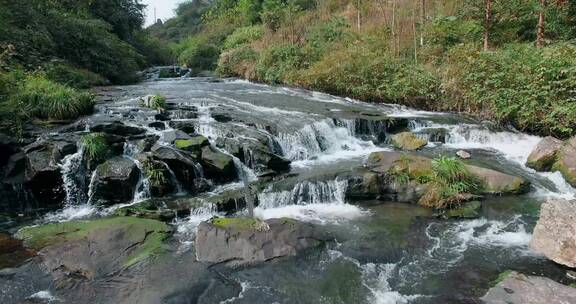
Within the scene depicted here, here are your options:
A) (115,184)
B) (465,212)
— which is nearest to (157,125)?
(115,184)

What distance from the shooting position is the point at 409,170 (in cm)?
855

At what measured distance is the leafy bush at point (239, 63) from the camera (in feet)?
81.7

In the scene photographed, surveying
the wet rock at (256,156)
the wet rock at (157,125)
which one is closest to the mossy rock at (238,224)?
the wet rock at (256,156)

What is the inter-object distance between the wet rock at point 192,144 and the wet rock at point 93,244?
102 inches

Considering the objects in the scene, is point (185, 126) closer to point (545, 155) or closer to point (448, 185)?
point (448, 185)

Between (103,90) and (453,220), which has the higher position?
(103,90)

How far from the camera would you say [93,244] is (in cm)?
632

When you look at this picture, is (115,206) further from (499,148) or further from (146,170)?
(499,148)

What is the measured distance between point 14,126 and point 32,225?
10.5 ft

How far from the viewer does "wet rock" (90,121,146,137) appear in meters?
9.98

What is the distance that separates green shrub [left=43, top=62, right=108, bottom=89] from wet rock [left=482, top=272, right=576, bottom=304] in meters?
14.5

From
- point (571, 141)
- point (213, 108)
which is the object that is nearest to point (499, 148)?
point (571, 141)

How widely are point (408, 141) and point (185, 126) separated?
5.98m

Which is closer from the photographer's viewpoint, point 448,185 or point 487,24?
point 448,185
